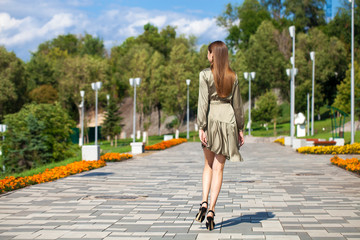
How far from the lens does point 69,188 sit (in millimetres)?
9484

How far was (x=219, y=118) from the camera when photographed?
5.48 m

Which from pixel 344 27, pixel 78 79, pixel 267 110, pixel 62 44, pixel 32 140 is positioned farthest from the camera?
pixel 62 44

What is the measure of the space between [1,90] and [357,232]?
54837mm

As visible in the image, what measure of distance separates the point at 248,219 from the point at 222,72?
6.65ft

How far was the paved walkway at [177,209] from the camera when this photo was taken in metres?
5.38

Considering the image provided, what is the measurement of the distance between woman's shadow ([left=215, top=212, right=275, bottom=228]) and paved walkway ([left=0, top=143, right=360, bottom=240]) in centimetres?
1

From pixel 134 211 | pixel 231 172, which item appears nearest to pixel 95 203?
pixel 134 211

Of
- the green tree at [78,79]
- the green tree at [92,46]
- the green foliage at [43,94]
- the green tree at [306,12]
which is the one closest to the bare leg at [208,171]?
the green tree at [78,79]

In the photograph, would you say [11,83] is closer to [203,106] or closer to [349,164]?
[349,164]

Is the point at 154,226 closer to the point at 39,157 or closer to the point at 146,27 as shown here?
the point at 39,157

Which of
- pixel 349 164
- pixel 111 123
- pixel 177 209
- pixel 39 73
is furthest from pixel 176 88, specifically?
pixel 177 209

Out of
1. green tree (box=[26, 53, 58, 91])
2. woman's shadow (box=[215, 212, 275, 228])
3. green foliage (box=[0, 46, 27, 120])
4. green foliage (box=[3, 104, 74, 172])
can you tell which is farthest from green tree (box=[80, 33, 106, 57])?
woman's shadow (box=[215, 212, 275, 228])

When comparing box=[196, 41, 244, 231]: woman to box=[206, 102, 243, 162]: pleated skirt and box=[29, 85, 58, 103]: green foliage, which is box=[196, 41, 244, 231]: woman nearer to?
box=[206, 102, 243, 162]: pleated skirt

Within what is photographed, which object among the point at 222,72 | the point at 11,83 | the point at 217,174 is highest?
the point at 11,83
